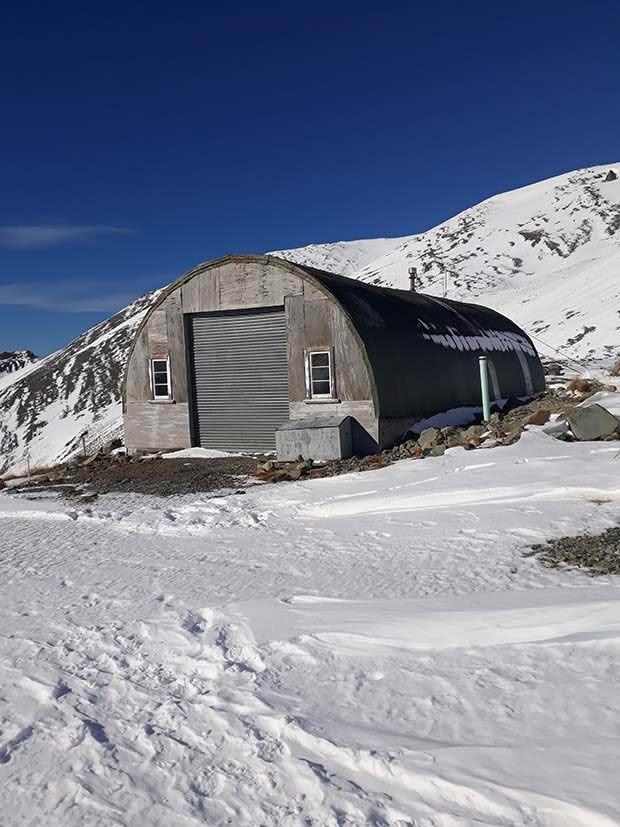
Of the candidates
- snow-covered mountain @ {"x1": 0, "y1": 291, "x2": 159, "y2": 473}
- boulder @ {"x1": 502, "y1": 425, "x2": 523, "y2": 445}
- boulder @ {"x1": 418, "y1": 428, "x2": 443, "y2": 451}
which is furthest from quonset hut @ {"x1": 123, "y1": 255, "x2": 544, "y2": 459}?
snow-covered mountain @ {"x1": 0, "y1": 291, "x2": 159, "y2": 473}

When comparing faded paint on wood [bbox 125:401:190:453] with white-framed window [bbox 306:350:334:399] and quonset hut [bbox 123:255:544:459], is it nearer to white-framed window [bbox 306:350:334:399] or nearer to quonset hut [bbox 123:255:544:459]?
quonset hut [bbox 123:255:544:459]

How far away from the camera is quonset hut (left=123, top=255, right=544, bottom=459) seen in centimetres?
1591

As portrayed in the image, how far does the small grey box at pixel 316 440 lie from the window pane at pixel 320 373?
129 centimetres

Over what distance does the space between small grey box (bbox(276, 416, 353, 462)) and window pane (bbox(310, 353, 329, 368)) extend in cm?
153

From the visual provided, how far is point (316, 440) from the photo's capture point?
49.5 feet

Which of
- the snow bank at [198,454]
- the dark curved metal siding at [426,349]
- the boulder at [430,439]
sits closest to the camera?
the boulder at [430,439]

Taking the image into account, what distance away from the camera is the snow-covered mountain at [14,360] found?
95.7 meters

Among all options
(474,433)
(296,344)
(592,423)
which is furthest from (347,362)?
(592,423)

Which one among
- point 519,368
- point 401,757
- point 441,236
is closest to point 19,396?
point 441,236

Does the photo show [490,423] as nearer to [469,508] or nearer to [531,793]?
[469,508]

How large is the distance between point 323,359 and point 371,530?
827cm

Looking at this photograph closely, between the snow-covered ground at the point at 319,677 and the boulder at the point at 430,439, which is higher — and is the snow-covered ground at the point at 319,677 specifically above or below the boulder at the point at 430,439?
below

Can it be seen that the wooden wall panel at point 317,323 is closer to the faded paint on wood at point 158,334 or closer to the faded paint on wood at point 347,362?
the faded paint on wood at point 347,362

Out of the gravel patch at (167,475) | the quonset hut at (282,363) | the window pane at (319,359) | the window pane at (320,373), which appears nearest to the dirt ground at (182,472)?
→ the gravel patch at (167,475)
